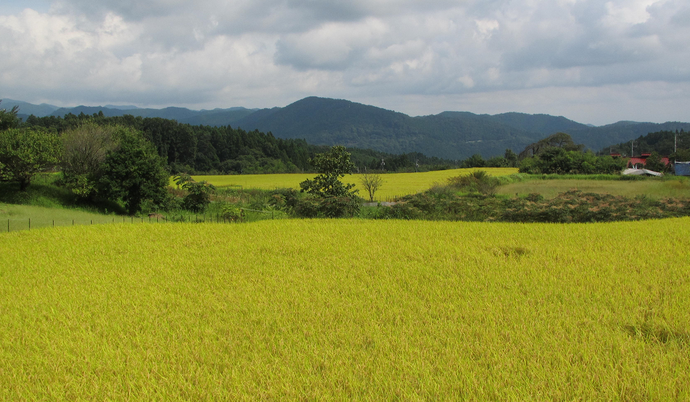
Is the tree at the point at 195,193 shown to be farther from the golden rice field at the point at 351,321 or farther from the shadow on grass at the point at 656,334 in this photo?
the shadow on grass at the point at 656,334

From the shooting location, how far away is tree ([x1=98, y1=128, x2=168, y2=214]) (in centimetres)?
2452

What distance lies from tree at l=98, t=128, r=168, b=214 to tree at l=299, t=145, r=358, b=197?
1004cm

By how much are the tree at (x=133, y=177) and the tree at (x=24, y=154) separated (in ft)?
11.3

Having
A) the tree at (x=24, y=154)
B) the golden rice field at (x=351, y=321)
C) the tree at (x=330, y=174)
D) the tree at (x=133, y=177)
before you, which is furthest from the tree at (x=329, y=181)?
the tree at (x=24, y=154)

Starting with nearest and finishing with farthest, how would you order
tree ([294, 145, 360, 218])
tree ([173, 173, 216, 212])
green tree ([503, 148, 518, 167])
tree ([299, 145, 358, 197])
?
tree ([294, 145, 360, 218]), tree ([299, 145, 358, 197]), tree ([173, 173, 216, 212]), green tree ([503, 148, 518, 167])

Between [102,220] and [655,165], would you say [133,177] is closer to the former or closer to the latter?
[102,220]

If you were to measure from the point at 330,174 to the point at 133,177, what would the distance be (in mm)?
11963

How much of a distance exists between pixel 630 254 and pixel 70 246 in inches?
507

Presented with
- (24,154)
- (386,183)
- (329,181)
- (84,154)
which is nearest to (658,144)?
(386,183)

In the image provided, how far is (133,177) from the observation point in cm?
2459

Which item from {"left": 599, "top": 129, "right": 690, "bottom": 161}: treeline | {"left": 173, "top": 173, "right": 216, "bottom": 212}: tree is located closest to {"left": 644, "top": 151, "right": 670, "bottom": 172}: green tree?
{"left": 599, "top": 129, "right": 690, "bottom": 161}: treeline

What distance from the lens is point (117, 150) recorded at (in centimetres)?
2689

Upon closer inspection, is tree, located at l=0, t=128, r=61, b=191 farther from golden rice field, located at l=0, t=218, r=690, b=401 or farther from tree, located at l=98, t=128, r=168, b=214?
golden rice field, located at l=0, t=218, r=690, b=401

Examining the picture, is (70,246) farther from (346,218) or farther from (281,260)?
(346,218)
